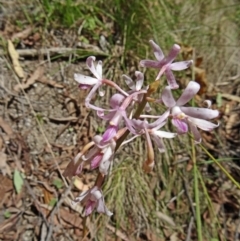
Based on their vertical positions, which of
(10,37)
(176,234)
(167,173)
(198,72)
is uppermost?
(10,37)

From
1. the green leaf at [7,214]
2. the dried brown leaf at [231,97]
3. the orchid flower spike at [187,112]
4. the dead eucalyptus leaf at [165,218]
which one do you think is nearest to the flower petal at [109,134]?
the orchid flower spike at [187,112]

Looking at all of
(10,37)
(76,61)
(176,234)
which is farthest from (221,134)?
(10,37)

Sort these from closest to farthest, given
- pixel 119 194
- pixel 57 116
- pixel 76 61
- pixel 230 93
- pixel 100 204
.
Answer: pixel 100 204
pixel 119 194
pixel 57 116
pixel 76 61
pixel 230 93

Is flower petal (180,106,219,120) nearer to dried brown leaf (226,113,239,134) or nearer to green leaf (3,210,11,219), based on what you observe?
green leaf (3,210,11,219)

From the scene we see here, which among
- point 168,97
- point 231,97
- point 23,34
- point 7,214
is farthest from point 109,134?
point 231,97

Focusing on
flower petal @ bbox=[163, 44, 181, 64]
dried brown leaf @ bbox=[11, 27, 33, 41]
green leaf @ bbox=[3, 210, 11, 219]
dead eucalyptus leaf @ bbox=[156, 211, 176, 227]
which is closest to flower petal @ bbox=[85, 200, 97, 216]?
flower petal @ bbox=[163, 44, 181, 64]

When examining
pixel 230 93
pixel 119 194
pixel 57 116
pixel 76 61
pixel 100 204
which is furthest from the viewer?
pixel 230 93

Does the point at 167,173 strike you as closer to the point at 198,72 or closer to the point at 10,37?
the point at 198,72
